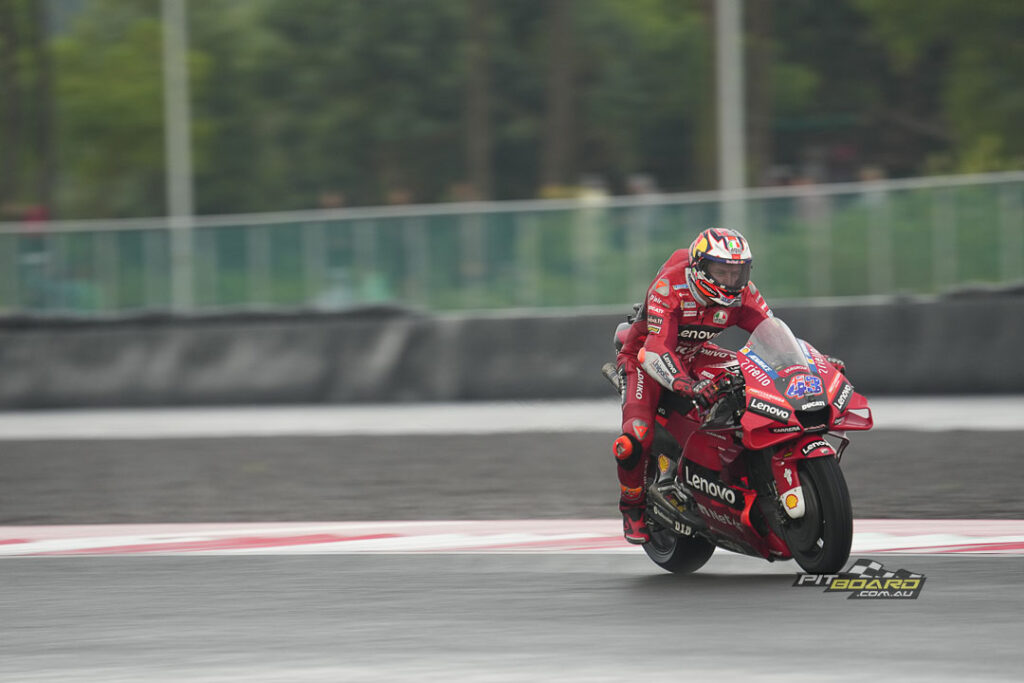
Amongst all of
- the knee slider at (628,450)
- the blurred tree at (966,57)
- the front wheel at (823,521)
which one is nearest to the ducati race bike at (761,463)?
the front wheel at (823,521)

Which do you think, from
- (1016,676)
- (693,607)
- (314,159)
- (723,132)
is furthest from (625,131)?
(1016,676)

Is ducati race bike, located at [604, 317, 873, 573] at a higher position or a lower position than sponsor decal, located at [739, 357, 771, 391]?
lower

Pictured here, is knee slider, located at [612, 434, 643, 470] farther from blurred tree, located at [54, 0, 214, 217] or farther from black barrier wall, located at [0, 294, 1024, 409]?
blurred tree, located at [54, 0, 214, 217]

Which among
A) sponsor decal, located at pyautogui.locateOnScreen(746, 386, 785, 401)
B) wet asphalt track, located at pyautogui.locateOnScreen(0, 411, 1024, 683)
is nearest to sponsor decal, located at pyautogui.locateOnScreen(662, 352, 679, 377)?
sponsor decal, located at pyautogui.locateOnScreen(746, 386, 785, 401)

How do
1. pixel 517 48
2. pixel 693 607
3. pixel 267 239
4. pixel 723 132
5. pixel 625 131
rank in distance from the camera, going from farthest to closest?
pixel 517 48 < pixel 625 131 < pixel 723 132 < pixel 267 239 < pixel 693 607

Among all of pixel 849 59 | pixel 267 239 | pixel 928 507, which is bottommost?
pixel 928 507

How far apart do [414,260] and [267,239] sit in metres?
1.61

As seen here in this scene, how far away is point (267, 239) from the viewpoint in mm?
18562

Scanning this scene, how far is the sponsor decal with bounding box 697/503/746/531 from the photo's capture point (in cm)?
773

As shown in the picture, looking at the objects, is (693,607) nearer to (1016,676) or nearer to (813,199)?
(1016,676)

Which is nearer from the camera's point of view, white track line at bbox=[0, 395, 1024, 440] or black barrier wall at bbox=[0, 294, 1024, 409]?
white track line at bbox=[0, 395, 1024, 440]

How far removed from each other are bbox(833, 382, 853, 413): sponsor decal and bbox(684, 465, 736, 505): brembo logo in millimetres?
611

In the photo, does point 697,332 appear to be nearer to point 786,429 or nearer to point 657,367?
point 657,367

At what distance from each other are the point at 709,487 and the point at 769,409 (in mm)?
592
